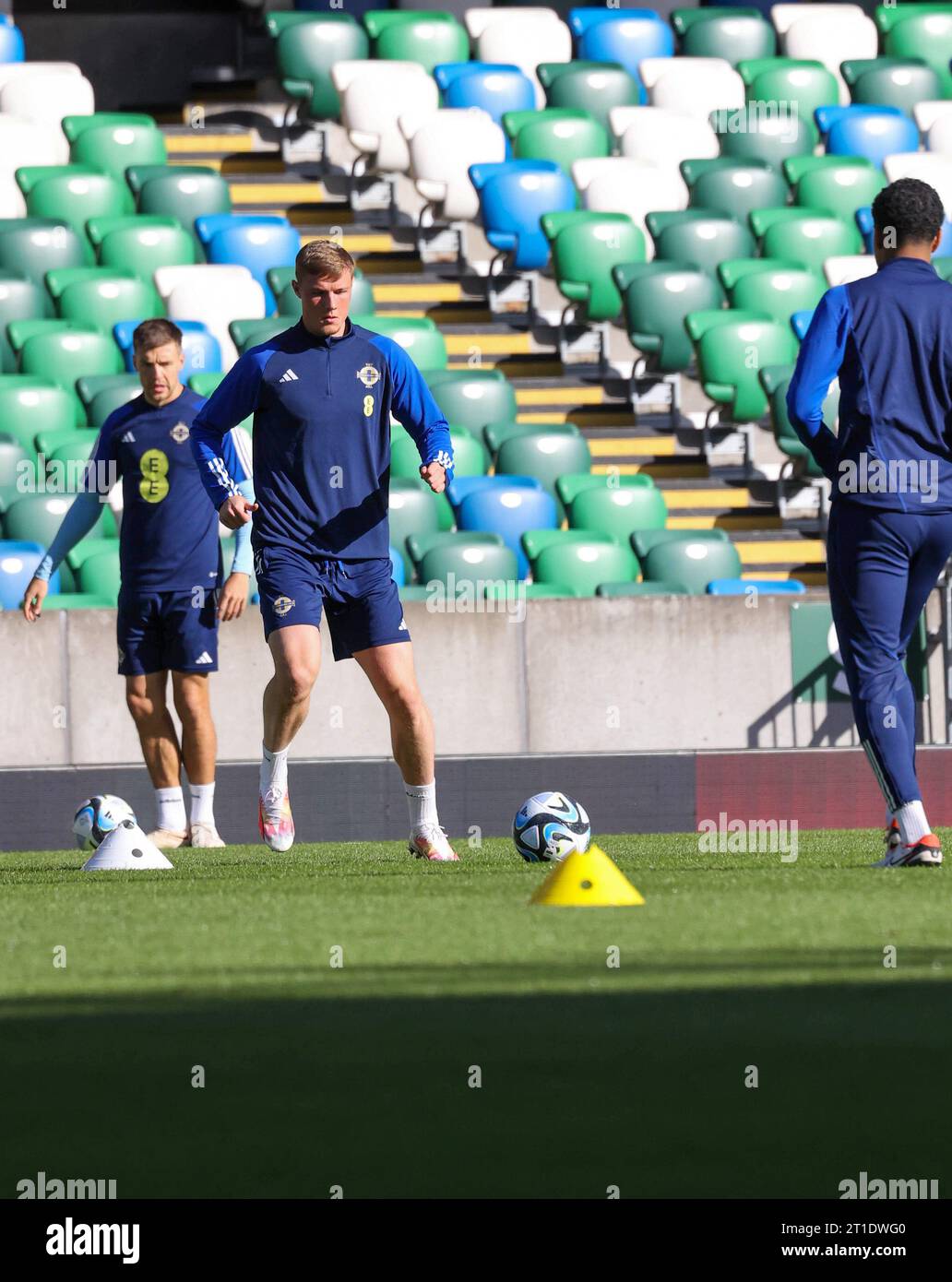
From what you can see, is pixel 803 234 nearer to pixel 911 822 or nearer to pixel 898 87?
pixel 898 87

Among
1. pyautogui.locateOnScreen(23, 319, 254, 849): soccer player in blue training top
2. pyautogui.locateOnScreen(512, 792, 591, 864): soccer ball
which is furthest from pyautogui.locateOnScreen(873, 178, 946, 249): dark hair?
pyautogui.locateOnScreen(23, 319, 254, 849): soccer player in blue training top

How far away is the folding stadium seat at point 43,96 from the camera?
1803 cm

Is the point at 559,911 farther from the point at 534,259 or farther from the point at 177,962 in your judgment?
the point at 534,259

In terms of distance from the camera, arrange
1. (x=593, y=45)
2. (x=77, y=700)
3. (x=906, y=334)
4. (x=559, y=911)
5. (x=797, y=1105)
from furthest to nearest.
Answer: (x=593, y=45), (x=77, y=700), (x=906, y=334), (x=559, y=911), (x=797, y=1105)

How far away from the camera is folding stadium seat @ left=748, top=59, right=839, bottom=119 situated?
1936cm

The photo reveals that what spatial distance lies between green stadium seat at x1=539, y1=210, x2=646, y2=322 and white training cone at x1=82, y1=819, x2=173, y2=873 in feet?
29.4

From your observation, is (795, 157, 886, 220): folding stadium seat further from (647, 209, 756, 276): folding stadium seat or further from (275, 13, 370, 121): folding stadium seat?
(275, 13, 370, 121): folding stadium seat

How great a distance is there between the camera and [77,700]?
12.3m

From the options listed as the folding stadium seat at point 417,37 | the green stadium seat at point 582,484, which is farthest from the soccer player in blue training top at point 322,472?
the folding stadium seat at point 417,37

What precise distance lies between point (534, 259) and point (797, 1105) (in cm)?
1417

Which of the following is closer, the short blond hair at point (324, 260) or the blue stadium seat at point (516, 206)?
the short blond hair at point (324, 260)

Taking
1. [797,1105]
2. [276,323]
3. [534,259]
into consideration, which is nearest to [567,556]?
[276,323]

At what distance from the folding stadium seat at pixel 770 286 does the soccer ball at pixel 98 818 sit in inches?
307

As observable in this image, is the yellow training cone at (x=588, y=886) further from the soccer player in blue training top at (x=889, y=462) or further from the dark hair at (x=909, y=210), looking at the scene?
the dark hair at (x=909, y=210)
